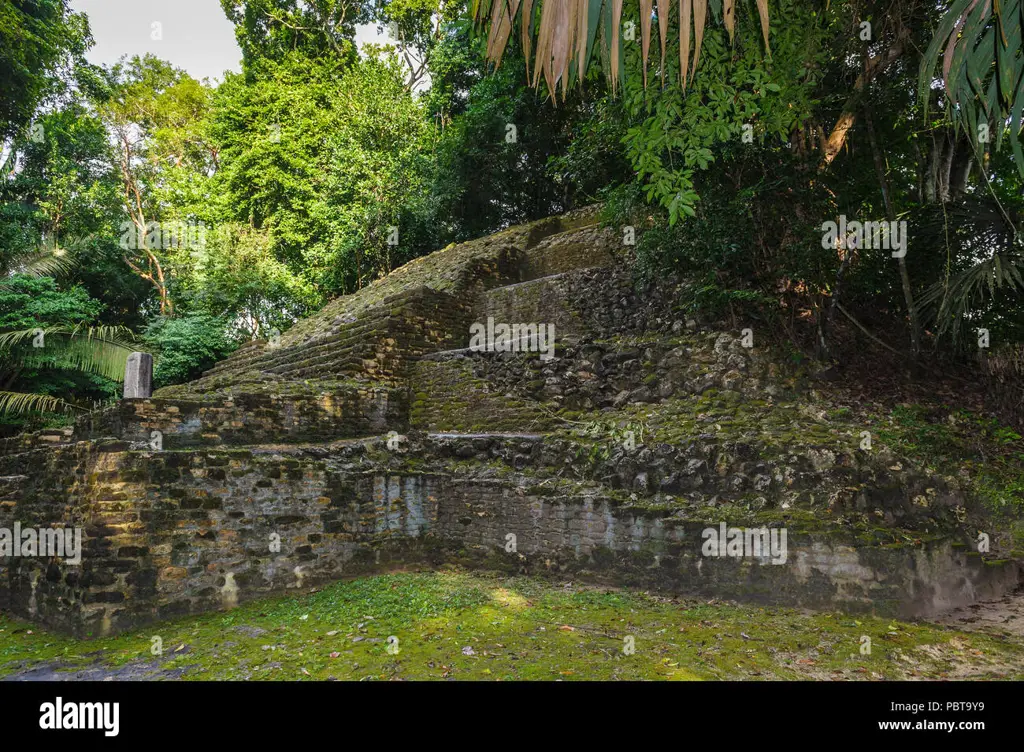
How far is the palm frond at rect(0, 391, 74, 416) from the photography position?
11.5 metres

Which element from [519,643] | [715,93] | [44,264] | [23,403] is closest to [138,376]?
[519,643]

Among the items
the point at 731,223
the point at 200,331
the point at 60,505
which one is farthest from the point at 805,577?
the point at 200,331

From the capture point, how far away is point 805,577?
15.8ft

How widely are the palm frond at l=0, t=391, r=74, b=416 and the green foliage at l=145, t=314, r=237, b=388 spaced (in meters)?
2.07

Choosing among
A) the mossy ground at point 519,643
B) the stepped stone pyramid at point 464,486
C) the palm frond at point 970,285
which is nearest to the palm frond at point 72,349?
the stepped stone pyramid at point 464,486

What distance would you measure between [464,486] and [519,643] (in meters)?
2.76

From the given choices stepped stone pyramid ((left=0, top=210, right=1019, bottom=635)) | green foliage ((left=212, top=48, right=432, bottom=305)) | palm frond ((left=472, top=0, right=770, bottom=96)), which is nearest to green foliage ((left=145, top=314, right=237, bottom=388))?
green foliage ((left=212, top=48, right=432, bottom=305))

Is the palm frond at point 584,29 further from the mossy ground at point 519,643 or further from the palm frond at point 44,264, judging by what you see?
the palm frond at point 44,264

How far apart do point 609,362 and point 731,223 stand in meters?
2.32

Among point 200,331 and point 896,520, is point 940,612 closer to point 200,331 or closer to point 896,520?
point 896,520

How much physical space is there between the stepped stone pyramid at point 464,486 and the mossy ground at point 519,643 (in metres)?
0.33

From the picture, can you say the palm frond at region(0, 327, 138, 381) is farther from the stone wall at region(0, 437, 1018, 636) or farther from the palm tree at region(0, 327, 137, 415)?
the stone wall at region(0, 437, 1018, 636)

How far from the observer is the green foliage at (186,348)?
13.6m

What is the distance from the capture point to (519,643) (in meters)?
4.35
